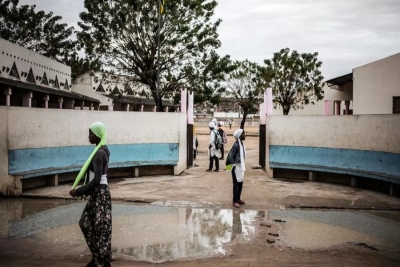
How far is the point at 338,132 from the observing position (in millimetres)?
12227

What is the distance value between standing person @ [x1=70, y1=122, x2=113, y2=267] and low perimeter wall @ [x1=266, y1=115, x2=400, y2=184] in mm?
7294

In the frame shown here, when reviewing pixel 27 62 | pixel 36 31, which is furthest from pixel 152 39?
pixel 36 31

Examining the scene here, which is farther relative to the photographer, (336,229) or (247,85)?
(247,85)

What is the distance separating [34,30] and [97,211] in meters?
49.7

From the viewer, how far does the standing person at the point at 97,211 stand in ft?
16.6

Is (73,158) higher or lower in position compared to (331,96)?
lower

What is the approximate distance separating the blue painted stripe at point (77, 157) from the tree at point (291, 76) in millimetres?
26732

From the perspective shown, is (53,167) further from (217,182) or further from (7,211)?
(217,182)

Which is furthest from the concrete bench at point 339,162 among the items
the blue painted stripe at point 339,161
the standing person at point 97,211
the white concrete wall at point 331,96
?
the white concrete wall at point 331,96

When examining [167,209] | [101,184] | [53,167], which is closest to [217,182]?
[167,209]

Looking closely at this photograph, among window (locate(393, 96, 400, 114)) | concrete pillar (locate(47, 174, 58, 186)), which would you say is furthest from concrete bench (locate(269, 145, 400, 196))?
window (locate(393, 96, 400, 114))

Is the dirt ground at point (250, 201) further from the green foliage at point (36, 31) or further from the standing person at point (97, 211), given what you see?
the green foliage at point (36, 31)

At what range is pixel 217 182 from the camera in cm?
1241

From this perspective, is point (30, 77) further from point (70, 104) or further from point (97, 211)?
point (97, 211)
